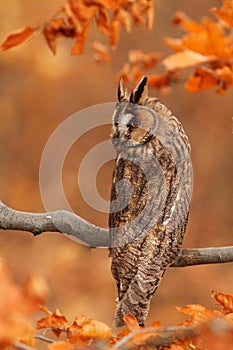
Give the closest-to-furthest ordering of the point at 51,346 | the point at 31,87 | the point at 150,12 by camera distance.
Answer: the point at 51,346 < the point at 150,12 < the point at 31,87

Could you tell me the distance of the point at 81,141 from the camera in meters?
8.49

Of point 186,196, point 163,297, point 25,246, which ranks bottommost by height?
point 186,196

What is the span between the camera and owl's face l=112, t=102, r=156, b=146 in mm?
3200

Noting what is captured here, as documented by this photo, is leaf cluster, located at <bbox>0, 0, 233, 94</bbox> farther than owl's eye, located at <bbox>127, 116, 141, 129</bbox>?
No

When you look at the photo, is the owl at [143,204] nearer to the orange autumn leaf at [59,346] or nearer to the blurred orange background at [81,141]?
the orange autumn leaf at [59,346]

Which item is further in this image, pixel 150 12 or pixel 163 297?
pixel 163 297

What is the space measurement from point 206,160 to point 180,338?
6.37m

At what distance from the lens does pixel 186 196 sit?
3330 millimetres

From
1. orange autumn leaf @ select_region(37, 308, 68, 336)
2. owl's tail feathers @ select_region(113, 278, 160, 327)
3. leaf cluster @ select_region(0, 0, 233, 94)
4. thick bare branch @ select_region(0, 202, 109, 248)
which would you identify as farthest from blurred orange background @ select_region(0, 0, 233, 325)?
leaf cluster @ select_region(0, 0, 233, 94)

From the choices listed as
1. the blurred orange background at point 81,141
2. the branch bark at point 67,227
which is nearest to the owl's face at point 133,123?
the branch bark at point 67,227

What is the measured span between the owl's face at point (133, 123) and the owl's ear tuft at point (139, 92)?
0.09 ft

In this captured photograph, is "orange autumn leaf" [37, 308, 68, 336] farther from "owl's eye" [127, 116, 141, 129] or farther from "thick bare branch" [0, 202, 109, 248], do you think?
"owl's eye" [127, 116, 141, 129]

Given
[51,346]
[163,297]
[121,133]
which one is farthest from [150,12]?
[163,297]

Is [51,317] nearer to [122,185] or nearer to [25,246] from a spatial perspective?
[122,185]
